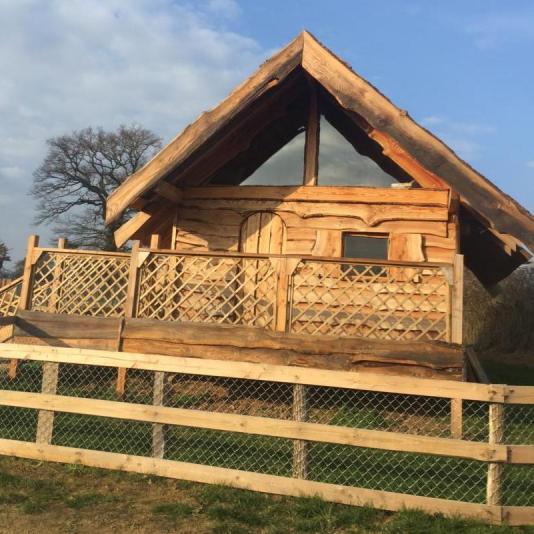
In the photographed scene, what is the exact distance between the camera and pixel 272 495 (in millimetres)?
5000

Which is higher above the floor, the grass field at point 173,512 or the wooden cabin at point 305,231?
the wooden cabin at point 305,231

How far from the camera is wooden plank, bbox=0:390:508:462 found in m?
4.66

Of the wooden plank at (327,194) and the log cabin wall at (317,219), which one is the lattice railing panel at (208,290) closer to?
the log cabin wall at (317,219)

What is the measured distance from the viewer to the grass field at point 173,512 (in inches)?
171

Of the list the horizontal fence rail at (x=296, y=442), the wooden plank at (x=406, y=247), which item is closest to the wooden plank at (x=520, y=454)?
the horizontal fence rail at (x=296, y=442)

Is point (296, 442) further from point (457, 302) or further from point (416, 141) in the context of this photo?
point (416, 141)

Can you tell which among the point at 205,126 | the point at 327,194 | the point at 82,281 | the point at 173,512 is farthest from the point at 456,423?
the point at 82,281

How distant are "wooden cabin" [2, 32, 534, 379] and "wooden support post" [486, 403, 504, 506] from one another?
3314mm

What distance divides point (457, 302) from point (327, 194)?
11.6ft

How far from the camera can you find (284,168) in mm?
11062

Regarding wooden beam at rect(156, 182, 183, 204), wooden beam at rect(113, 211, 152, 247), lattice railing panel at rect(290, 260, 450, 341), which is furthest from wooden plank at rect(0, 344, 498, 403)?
wooden beam at rect(113, 211, 152, 247)

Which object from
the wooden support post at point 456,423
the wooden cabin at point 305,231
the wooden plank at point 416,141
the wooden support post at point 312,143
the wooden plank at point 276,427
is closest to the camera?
the wooden plank at point 276,427

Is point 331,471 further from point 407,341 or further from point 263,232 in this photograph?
point 263,232

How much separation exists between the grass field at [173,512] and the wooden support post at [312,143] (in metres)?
6.83
